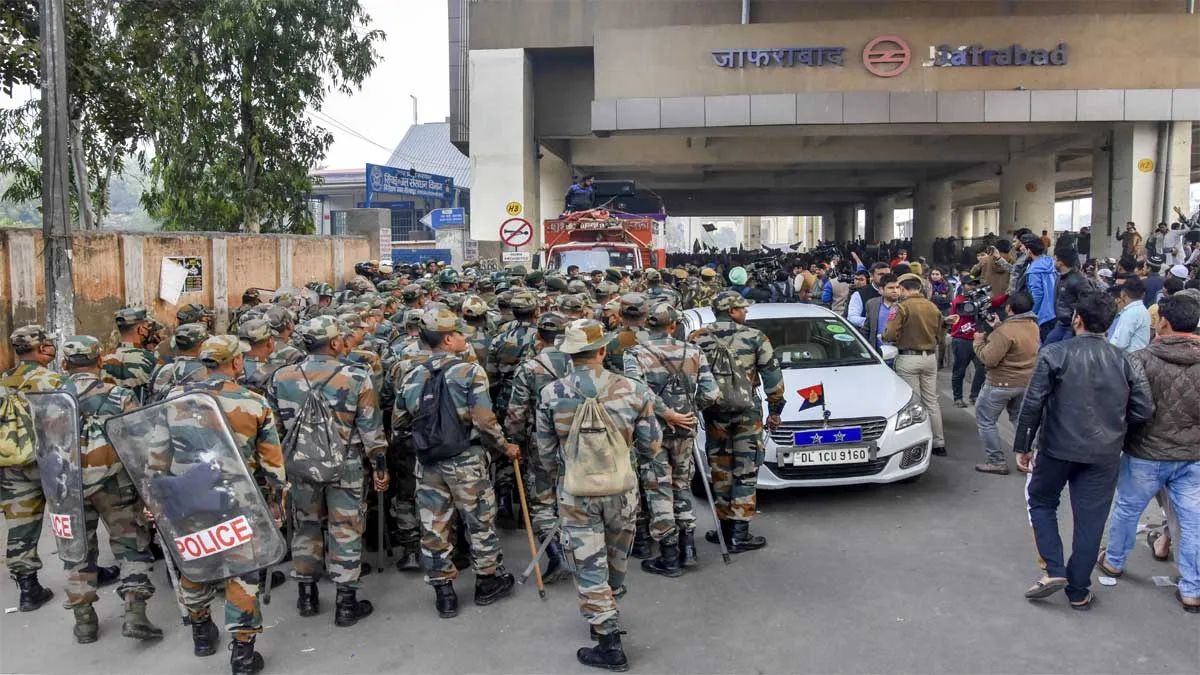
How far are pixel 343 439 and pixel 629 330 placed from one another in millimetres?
2345

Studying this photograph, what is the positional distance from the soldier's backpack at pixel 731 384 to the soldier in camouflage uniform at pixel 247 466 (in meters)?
2.76

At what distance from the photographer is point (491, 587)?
5477 mm

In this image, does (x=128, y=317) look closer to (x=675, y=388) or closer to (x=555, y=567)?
(x=555, y=567)

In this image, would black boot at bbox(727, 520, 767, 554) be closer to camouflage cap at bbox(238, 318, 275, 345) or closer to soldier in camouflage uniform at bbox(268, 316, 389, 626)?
soldier in camouflage uniform at bbox(268, 316, 389, 626)

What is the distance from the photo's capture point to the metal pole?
7684 mm

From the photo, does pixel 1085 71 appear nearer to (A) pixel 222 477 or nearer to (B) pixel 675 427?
(B) pixel 675 427

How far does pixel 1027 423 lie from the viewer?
499 cm

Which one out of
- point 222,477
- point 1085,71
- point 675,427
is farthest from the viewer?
point 1085,71

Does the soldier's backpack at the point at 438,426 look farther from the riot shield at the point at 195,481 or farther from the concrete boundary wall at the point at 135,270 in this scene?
the concrete boundary wall at the point at 135,270

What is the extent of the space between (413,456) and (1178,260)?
49.2ft

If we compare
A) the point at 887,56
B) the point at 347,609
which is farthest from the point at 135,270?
the point at 887,56

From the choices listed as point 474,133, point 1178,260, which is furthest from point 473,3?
point 1178,260

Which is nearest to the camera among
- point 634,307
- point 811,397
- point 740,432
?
point 634,307

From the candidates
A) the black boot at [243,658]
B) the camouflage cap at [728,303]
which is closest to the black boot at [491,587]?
Result: the black boot at [243,658]
